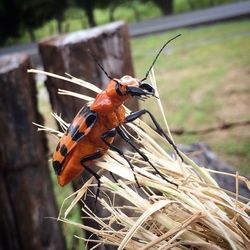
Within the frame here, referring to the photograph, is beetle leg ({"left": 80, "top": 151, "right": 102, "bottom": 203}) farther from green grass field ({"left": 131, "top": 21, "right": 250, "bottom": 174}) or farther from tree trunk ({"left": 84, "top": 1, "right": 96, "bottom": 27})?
tree trunk ({"left": 84, "top": 1, "right": 96, "bottom": 27})

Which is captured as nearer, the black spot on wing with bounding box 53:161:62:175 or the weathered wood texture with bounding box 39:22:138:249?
the black spot on wing with bounding box 53:161:62:175

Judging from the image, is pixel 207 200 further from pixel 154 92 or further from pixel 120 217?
pixel 154 92

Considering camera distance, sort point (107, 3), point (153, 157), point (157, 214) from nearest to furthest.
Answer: point (157, 214), point (153, 157), point (107, 3)

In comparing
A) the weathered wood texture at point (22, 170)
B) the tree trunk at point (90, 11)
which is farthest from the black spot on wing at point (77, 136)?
the tree trunk at point (90, 11)

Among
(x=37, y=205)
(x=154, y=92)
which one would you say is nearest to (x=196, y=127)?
(x=37, y=205)

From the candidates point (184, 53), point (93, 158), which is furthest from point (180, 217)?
point (184, 53)

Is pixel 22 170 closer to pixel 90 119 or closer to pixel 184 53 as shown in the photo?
pixel 90 119

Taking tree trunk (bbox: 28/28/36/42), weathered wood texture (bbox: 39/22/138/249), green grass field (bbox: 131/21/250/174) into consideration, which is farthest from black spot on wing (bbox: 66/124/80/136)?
Answer: tree trunk (bbox: 28/28/36/42)

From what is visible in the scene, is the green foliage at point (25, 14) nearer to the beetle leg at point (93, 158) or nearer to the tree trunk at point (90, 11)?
the tree trunk at point (90, 11)
